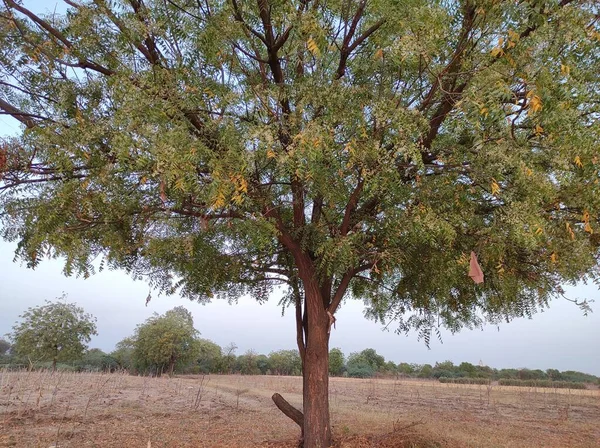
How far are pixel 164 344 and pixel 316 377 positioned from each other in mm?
33086

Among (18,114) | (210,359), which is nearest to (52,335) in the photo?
(210,359)

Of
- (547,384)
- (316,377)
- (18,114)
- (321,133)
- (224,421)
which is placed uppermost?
(18,114)

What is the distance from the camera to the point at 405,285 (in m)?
7.73

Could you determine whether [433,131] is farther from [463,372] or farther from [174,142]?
[463,372]

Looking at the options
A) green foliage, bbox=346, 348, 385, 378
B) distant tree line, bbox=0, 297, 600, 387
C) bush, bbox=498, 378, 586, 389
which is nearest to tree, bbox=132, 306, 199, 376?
distant tree line, bbox=0, 297, 600, 387

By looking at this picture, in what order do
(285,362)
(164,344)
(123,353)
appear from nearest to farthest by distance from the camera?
(164,344) → (123,353) → (285,362)

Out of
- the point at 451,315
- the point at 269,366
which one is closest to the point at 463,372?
the point at 269,366

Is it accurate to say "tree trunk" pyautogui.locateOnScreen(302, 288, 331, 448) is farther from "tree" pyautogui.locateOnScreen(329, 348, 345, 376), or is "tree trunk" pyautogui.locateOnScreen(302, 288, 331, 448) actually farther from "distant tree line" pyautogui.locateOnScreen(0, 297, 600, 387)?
"tree" pyautogui.locateOnScreen(329, 348, 345, 376)

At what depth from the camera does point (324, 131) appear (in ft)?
14.6

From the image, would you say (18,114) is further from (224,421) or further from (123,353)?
(123,353)

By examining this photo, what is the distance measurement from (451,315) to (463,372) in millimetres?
37319

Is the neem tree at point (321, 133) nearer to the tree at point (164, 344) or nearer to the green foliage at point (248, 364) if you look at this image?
the tree at point (164, 344)

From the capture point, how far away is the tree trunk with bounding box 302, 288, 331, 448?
6742 millimetres

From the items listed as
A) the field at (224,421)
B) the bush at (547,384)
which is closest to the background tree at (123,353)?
the field at (224,421)
